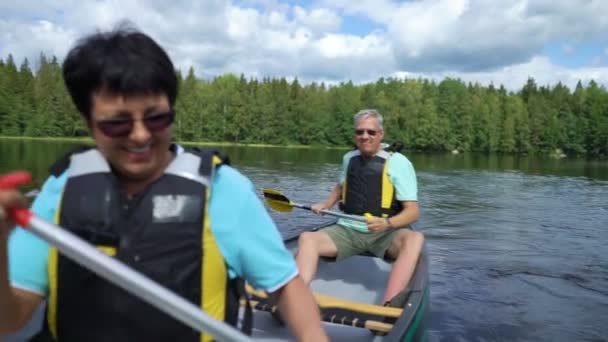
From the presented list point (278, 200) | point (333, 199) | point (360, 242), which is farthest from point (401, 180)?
point (278, 200)

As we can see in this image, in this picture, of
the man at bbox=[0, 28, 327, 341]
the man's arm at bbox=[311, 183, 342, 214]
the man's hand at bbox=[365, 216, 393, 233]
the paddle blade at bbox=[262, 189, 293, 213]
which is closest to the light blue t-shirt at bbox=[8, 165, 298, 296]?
the man at bbox=[0, 28, 327, 341]

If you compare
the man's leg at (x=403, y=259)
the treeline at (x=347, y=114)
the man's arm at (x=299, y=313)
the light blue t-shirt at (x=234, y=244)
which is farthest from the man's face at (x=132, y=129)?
the treeline at (x=347, y=114)

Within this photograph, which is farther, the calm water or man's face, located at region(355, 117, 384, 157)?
the calm water

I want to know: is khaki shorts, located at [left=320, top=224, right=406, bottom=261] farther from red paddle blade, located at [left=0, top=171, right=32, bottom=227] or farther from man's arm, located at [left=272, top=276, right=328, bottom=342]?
red paddle blade, located at [left=0, top=171, right=32, bottom=227]

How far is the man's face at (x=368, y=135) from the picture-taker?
17.0 feet

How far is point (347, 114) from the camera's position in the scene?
71000 mm

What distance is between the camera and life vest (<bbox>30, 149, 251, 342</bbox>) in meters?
1.48

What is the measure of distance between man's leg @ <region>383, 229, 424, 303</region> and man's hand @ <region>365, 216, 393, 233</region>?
187mm

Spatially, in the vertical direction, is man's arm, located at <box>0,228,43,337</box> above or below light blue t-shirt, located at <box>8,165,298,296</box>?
below

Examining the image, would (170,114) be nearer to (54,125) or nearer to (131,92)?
(131,92)

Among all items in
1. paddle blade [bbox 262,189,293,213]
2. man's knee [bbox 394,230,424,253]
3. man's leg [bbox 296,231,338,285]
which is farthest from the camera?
paddle blade [bbox 262,189,293,213]

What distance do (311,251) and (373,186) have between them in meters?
0.93

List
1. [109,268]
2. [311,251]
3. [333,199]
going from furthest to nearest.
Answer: [333,199], [311,251], [109,268]

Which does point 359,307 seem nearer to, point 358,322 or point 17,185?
point 358,322
